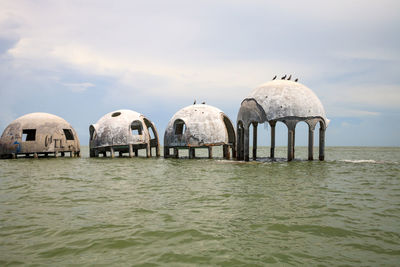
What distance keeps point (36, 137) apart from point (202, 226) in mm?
25283

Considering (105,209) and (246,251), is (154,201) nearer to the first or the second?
(105,209)

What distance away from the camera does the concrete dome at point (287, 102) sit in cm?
1998

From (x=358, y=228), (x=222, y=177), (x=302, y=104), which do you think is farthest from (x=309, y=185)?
(x=302, y=104)

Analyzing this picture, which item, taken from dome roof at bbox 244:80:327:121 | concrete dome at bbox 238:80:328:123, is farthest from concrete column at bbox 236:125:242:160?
dome roof at bbox 244:80:327:121

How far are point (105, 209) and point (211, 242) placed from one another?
135 inches

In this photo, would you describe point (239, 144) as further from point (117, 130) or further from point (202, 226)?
point (202, 226)

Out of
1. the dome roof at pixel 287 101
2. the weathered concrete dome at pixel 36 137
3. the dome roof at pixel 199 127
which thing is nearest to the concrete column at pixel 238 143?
the dome roof at pixel 199 127

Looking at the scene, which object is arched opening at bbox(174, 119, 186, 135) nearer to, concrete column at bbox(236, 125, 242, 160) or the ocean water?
concrete column at bbox(236, 125, 242, 160)

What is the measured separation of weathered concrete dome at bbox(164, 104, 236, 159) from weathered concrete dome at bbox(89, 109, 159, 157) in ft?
8.96

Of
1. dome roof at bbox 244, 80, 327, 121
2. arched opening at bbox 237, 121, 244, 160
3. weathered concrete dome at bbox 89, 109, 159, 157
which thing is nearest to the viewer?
dome roof at bbox 244, 80, 327, 121

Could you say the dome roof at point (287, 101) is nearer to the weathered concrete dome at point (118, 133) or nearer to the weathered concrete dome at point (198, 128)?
the weathered concrete dome at point (198, 128)

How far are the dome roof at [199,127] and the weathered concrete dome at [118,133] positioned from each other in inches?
119

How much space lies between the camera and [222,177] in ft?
44.3

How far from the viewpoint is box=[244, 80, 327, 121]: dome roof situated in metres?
20.0
